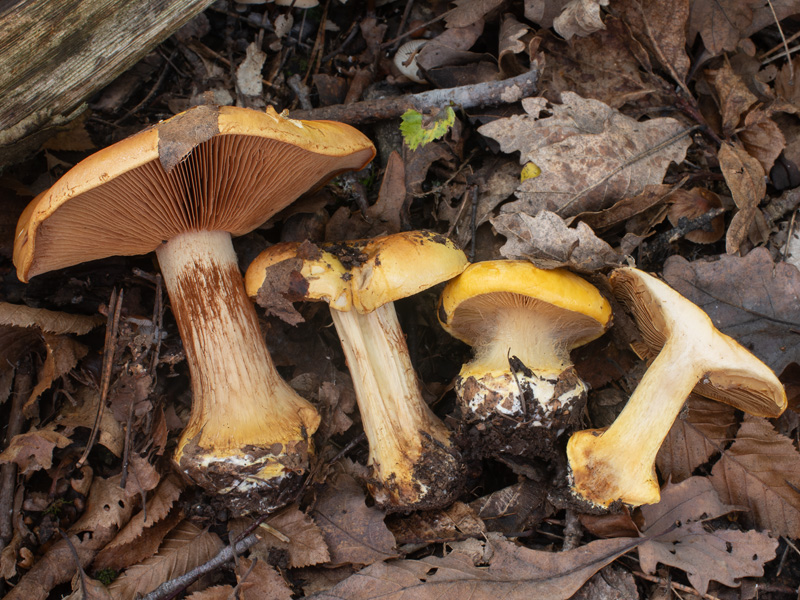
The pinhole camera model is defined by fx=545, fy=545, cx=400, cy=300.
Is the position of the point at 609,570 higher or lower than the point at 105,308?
lower

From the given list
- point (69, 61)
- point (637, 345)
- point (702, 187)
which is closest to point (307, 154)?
point (69, 61)

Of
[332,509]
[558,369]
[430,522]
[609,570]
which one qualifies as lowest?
[609,570]

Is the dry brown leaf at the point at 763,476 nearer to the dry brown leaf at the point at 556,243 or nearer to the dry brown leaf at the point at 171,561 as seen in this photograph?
the dry brown leaf at the point at 556,243

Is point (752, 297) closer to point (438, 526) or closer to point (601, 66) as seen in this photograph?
point (601, 66)

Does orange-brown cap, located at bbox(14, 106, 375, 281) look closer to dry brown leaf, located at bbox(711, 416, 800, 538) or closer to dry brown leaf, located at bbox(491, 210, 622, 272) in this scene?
dry brown leaf, located at bbox(491, 210, 622, 272)

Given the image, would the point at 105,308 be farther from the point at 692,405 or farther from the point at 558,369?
the point at 692,405

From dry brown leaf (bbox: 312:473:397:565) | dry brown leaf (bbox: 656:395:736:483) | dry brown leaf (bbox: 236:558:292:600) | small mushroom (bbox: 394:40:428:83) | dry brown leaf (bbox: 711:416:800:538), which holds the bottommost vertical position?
dry brown leaf (bbox: 711:416:800:538)

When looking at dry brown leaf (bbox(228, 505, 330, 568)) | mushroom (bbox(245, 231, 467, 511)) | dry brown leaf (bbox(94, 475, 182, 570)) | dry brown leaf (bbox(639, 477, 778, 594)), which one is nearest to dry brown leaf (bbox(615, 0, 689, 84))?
mushroom (bbox(245, 231, 467, 511))
